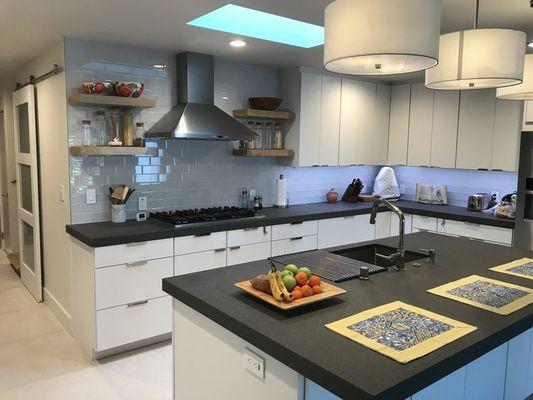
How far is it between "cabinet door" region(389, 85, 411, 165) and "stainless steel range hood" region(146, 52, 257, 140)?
2250 mm

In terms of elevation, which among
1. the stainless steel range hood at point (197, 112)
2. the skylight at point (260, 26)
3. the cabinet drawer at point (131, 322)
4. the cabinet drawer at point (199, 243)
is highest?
the skylight at point (260, 26)

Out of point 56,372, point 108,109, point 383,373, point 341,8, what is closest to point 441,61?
point 341,8

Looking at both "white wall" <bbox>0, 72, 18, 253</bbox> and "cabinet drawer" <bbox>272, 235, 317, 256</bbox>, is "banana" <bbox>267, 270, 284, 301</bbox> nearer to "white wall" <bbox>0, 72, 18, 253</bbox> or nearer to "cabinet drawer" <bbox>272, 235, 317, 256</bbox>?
"cabinet drawer" <bbox>272, 235, 317, 256</bbox>

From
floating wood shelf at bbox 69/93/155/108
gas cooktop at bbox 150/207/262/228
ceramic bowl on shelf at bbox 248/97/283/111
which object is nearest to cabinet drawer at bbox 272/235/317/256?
gas cooktop at bbox 150/207/262/228

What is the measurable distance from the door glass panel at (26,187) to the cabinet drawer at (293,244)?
Result: 258 centimetres

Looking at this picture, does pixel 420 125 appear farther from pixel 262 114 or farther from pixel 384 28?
pixel 384 28

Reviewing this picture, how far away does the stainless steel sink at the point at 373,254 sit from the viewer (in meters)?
2.78

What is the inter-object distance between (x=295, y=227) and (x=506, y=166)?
7.17 feet

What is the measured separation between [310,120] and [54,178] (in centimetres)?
254

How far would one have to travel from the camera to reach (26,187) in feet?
15.5

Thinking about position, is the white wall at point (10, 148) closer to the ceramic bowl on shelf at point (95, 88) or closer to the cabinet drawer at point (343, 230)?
the ceramic bowl on shelf at point (95, 88)

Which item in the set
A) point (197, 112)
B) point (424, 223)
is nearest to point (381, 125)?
point (424, 223)

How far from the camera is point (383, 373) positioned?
1313 millimetres

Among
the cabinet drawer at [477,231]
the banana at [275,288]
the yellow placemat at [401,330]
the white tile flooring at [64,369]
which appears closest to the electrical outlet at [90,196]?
the white tile flooring at [64,369]
